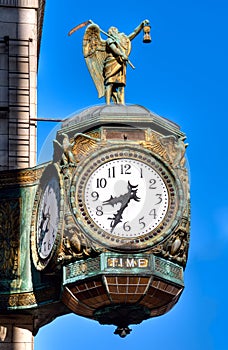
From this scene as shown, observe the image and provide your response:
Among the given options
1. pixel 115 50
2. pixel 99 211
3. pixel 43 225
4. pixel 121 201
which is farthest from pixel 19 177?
pixel 115 50

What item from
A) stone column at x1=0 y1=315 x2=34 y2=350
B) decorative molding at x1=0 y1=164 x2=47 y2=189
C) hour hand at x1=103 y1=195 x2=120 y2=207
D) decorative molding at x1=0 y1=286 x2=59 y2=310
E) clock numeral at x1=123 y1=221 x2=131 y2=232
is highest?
decorative molding at x1=0 y1=164 x2=47 y2=189

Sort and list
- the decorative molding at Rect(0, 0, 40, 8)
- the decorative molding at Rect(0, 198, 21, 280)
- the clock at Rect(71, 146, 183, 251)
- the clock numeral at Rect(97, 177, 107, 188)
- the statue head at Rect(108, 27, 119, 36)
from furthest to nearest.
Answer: the decorative molding at Rect(0, 0, 40, 8) → the statue head at Rect(108, 27, 119, 36) → the decorative molding at Rect(0, 198, 21, 280) → the clock numeral at Rect(97, 177, 107, 188) → the clock at Rect(71, 146, 183, 251)

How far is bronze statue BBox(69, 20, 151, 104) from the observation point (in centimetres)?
5203

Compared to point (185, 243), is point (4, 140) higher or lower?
higher

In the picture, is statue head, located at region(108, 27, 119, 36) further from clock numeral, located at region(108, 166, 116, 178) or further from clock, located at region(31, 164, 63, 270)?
clock numeral, located at region(108, 166, 116, 178)

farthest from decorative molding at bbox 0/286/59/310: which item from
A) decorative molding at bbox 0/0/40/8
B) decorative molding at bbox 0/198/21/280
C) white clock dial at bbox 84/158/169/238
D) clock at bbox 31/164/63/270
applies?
decorative molding at bbox 0/0/40/8

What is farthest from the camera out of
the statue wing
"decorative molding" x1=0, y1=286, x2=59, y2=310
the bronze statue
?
the statue wing

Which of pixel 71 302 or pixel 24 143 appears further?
pixel 24 143

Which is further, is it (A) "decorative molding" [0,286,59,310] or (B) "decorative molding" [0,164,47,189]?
(B) "decorative molding" [0,164,47,189]

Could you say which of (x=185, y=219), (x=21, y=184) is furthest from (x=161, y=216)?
(x=21, y=184)

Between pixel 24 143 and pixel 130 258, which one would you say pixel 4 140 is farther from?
pixel 130 258

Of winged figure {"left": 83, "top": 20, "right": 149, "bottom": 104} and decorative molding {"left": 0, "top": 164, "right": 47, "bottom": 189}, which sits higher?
winged figure {"left": 83, "top": 20, "right": 149, "bottom": 104}

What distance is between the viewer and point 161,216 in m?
48.8

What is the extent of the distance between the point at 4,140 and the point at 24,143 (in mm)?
518
